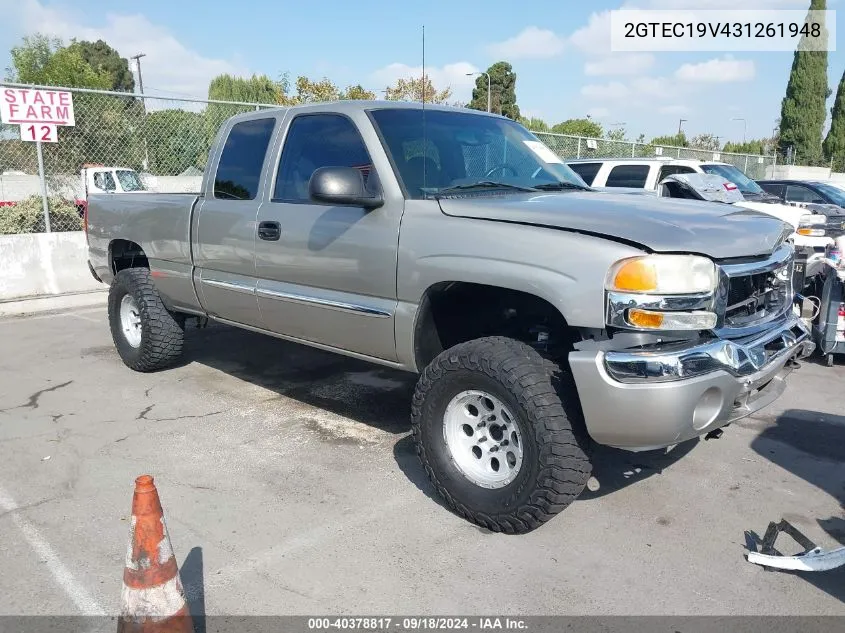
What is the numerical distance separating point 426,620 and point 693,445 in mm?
2490

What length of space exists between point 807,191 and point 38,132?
13309 mm

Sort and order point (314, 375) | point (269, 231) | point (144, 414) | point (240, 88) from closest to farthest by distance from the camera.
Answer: point (269, 231) → point (144, 414) → point (314, 375) → point (240, 88)

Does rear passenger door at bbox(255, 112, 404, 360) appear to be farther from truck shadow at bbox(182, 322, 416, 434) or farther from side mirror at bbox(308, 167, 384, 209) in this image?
truck shadow at bbox(182, 322, 416, 434)

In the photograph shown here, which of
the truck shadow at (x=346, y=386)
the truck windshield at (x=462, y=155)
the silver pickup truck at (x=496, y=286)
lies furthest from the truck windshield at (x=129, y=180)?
the truck windshield at (x=462, y=155)

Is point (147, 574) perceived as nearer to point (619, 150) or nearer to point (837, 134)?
point (619, 150)

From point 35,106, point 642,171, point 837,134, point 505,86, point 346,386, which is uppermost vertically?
point 505,86

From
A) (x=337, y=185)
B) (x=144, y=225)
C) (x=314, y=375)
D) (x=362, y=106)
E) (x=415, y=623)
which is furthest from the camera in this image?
(x=314, y=375)

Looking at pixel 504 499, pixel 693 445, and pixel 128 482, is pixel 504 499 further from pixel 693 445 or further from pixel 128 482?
pixel 128 482

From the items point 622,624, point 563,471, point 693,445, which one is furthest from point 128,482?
point 693,445

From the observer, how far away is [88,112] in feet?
35.1

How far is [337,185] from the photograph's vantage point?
3.55 m

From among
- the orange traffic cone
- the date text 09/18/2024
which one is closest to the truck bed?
the orange traffic cone

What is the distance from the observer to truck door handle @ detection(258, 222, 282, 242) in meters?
4.36

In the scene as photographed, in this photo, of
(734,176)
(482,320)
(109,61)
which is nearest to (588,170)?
(734,176)
